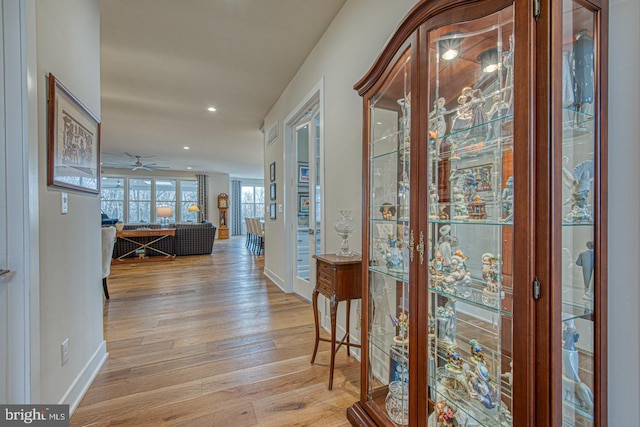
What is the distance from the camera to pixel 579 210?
31.8 inches

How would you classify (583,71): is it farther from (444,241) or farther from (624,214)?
(444,241)

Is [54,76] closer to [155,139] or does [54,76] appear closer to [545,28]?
[545,28]

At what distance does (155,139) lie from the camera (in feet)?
20.8

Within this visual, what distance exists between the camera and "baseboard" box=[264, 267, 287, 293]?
394cm

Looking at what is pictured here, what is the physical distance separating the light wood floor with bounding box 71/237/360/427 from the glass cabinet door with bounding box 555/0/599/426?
1133 mm

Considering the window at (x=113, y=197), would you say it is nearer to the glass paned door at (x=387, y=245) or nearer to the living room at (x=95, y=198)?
the living room at (x=95, y=198)

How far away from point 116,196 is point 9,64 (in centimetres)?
1070

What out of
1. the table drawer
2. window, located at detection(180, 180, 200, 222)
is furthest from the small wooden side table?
window, located at detection(180, 180, 200, 222)

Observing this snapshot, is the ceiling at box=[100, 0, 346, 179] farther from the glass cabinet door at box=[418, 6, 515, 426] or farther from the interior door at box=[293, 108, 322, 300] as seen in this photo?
the glass cabinet door at box=[418, 6, 515, 426]

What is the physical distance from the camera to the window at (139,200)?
1016 centimetres

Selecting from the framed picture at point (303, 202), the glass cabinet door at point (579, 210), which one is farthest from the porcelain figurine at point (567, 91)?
the framed picture at point (303, 202)

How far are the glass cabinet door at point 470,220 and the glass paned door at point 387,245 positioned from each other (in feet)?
0.83

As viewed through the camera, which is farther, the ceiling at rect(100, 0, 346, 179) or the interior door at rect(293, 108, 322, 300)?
the interior door at rect(293, 108, 322, 300)

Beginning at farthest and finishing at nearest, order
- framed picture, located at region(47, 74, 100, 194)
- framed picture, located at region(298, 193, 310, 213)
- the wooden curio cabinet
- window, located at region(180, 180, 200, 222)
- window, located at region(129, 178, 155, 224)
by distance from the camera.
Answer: window, located at region(180, 180, 200, 222), window, located at region(129, 178, 155, 224), framed picture, located at region(298, 193, 310, 213), framed picture, located at region(47, 74, 100, 194), the wooden curio cabinet
